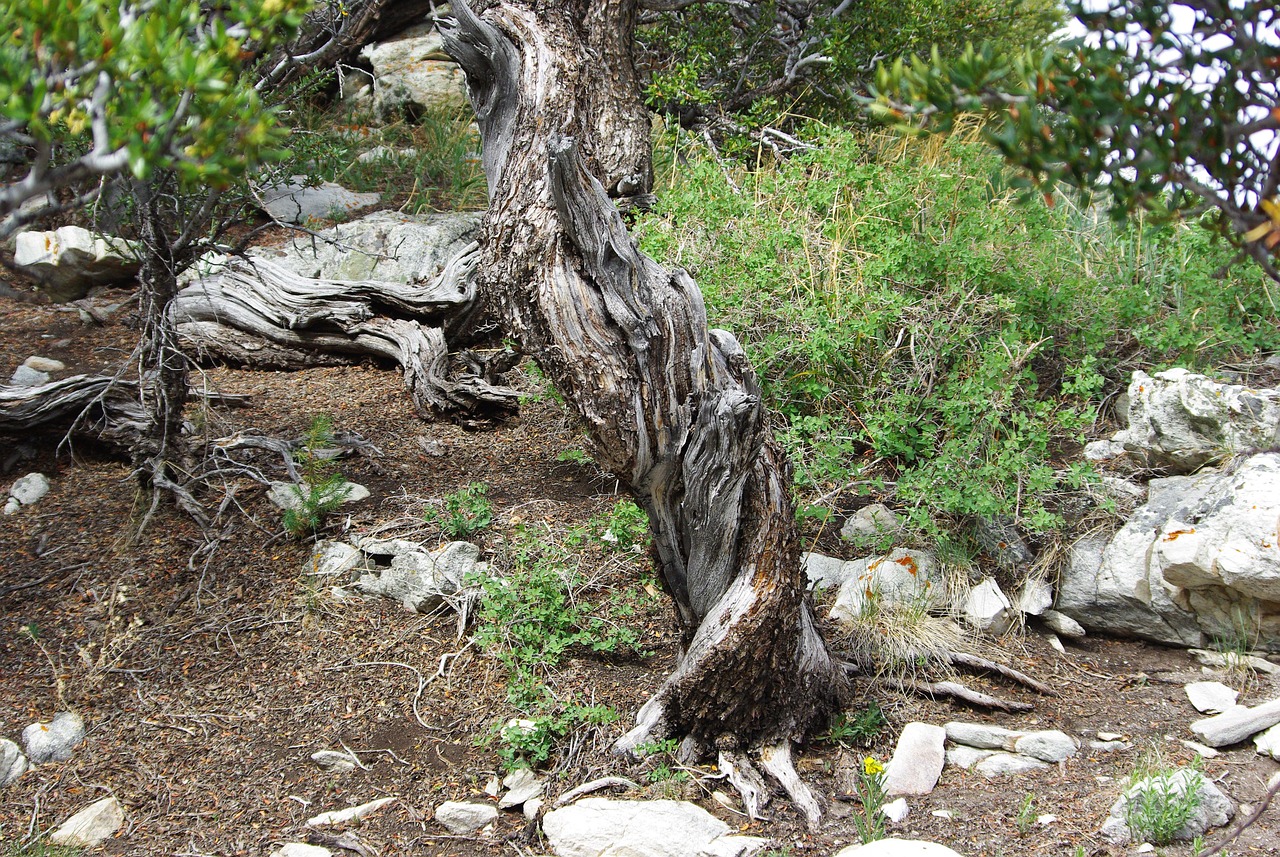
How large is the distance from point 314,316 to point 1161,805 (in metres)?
5.78

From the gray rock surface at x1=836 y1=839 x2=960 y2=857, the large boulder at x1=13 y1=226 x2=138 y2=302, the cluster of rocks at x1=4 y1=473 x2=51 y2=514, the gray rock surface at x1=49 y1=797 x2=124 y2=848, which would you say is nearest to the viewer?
the gray rock surface at x1=836 y1=839 x2=960 y2=857

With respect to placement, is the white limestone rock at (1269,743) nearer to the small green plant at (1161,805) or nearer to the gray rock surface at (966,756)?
the small green plant at (1161,805)

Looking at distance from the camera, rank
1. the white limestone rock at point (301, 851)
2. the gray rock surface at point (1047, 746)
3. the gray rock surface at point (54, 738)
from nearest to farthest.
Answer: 1. the white limestone rock at point (301, 851)
2. the gray rock surface at point (1047, 746)
3. the gray rock surface at point (54, 738)

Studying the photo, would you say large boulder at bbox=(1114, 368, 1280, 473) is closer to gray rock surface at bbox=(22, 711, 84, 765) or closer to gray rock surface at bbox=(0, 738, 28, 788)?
gray rock surface at bbox=(22, 711, 84, 765)

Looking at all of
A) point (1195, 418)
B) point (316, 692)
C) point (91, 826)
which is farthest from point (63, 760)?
point (1195, 418)

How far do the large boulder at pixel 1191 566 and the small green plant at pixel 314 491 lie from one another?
12.1 ft

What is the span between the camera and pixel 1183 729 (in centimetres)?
366

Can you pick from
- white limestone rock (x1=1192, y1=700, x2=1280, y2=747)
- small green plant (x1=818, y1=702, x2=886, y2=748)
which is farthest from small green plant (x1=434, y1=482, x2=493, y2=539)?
white limestone rock (x1=1192, y1=700, x2=1280, y2=747)

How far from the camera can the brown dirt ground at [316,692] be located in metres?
3.34

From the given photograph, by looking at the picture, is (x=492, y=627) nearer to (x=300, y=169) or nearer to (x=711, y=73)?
(x=300, y=169)

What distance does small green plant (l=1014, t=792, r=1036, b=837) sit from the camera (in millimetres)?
3091

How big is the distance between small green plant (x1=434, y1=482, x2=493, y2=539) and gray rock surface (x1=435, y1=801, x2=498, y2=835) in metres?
1.54

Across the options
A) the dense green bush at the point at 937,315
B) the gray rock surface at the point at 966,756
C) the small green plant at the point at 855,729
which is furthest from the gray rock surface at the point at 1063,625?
the small green plant at the point at 855,729

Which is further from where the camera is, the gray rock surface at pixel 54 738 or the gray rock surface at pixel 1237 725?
the gray rock surface at pixel 54 738
